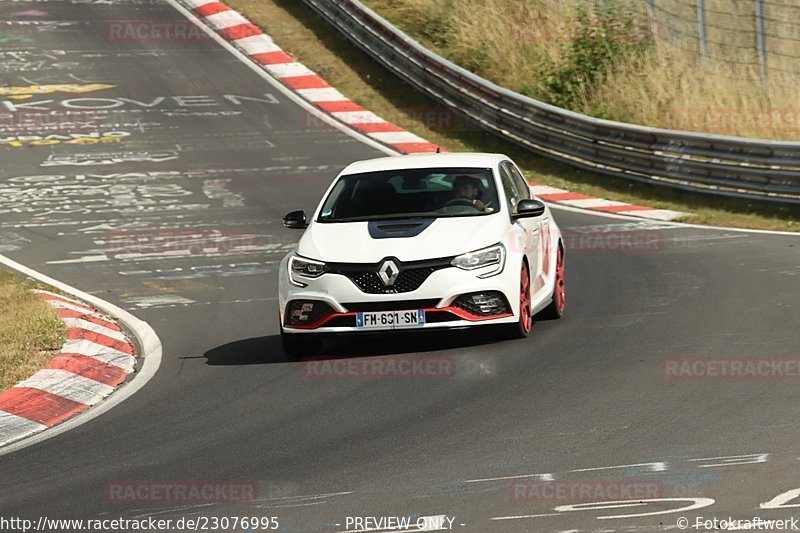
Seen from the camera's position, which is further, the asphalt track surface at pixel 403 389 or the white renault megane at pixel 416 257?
the white renault megane at pixel 416 257

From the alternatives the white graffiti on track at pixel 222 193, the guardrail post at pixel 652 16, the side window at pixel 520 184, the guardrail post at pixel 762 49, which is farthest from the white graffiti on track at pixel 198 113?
the side window at pixel 520 184

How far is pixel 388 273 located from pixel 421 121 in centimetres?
1602

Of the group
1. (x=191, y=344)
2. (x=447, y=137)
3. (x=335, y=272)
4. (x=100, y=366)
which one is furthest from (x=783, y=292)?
(x=447, y=137)

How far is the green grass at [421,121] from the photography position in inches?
755

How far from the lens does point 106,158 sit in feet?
75.3

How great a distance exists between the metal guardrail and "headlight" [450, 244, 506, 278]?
9352 mm

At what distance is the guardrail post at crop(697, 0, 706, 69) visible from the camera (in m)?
24.3

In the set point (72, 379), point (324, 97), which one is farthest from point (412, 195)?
point (324, 97)

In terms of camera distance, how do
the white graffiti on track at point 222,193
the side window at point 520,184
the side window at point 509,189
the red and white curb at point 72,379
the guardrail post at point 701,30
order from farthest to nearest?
the guardrail post at point 701,30 < the white graffiti on track at point 222,193 < the side window at point 520,184 < the side window at point 509,189 < the red and white curb at point 72,379

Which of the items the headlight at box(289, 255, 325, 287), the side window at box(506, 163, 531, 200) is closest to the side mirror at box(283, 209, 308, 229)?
the headlight at box(289, 255, 325, 287)

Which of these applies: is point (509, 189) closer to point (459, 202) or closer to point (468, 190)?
point (468, 190)

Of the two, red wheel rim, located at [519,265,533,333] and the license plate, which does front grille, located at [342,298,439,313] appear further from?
red wheel rim, located at [519,265,533,333]

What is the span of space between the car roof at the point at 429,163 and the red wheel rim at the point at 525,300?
50.9 inches

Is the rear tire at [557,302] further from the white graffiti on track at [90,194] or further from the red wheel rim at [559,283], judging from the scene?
the white graffiti on track at [90,194]
